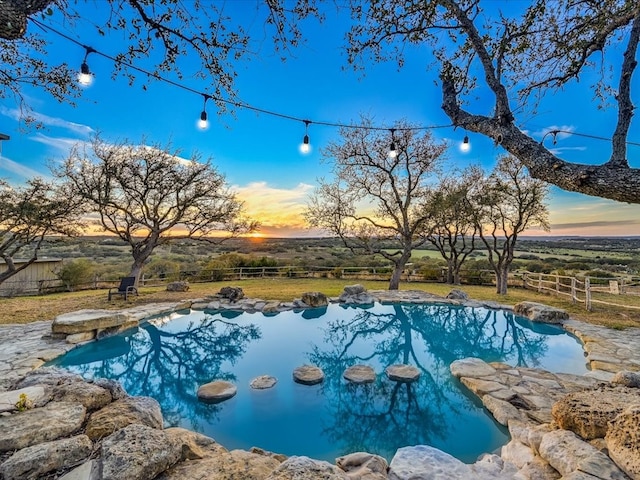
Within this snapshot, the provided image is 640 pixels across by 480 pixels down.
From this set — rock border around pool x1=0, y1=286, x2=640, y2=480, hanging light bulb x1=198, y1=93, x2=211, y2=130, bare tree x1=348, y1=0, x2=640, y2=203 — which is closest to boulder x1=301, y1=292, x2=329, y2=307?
rock border around pool x1=0, y1=286, x2=640, y2=480

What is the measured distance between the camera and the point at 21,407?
8.75ft

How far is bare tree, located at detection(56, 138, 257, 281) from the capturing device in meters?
10.6

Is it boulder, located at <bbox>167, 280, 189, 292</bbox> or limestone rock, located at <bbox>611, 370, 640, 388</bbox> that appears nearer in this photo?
limestone rock, located at <bbox>611, 370, 640, 388</bbox>

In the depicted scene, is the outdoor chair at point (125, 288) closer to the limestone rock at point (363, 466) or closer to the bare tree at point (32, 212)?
the bare tree at point (32, 212)

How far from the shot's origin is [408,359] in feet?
19.3

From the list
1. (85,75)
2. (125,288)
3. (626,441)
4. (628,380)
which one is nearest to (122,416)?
(85,75)

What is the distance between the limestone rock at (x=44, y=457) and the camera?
1904 mm

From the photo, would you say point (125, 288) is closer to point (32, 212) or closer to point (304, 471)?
point (32, 212)

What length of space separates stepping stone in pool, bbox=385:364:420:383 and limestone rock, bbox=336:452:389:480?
2.15 meters

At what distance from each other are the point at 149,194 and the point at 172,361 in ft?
27.2

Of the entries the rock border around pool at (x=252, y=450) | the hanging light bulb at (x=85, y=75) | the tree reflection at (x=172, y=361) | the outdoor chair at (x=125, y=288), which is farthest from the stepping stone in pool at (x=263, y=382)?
the outdoor chair at (x=125, y=288)

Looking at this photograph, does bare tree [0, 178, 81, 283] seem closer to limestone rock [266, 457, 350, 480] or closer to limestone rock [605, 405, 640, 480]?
limestone rock [266, 457, 350, 480]

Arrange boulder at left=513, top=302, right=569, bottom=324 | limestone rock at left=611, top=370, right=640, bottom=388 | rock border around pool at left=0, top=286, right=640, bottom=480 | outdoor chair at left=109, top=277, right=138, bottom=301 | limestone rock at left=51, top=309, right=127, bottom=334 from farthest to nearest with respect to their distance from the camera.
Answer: outdoor chair at left=109, top=277, right=138, bottom=301 < boulder at left=513, top=302, right=569, bottom=324 < limestone rock at left=51, top=309, right=127, bottom=334 < limestone rock at left=611, top=370, right=640, bottom=388 < rock border around pool at left=0, top=286, right=640, bottom=480

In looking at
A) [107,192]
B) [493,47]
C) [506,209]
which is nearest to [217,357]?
[493,47]
